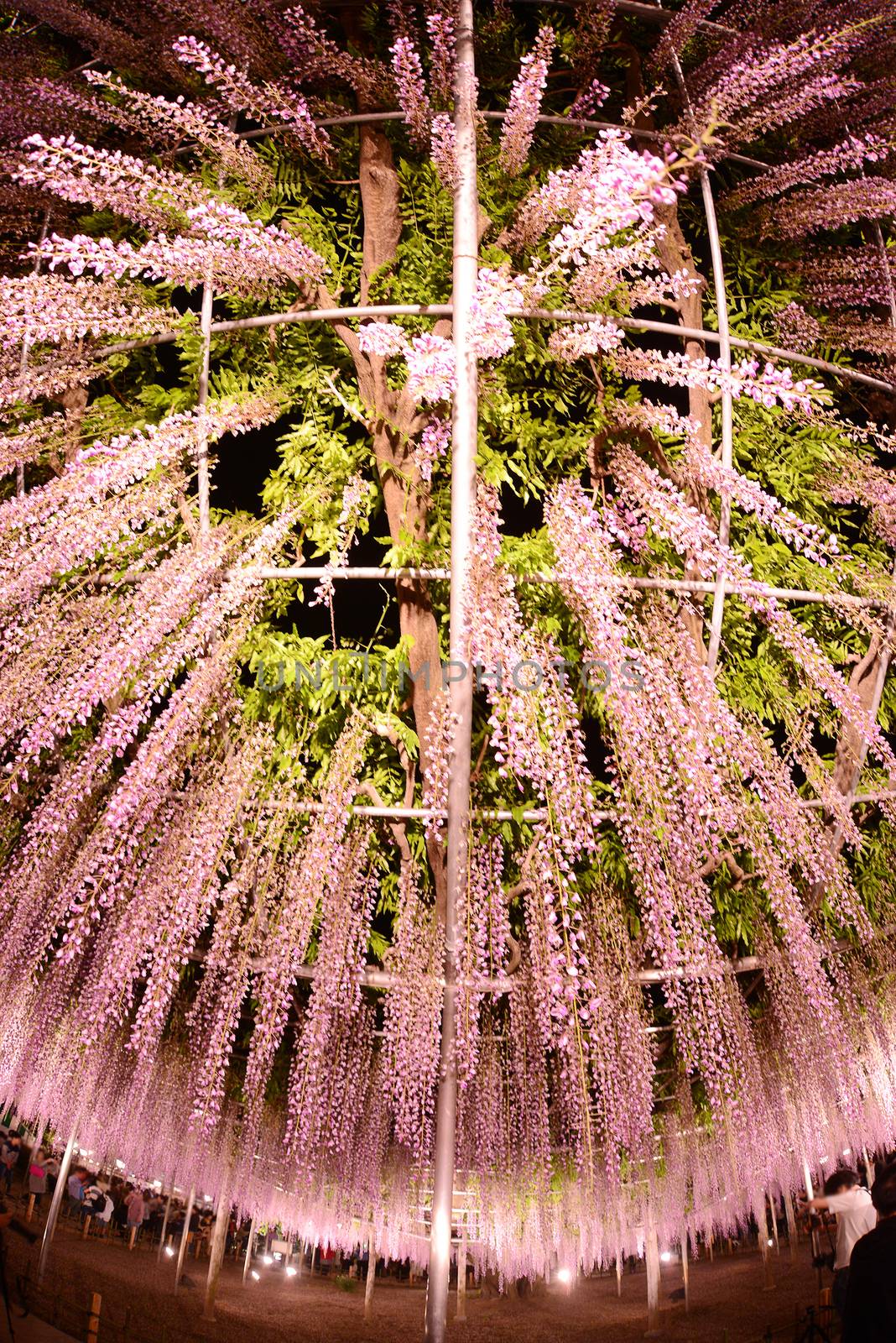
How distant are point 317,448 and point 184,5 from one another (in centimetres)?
160

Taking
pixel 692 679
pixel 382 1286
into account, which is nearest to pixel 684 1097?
pixel 382 1286

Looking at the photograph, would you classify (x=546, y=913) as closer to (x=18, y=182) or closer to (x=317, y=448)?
(x=317, y=448)

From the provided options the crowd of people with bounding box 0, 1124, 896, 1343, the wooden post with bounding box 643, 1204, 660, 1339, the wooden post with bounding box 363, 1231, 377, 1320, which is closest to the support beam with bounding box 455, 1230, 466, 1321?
the wooden post with bounding box 363, 1231, 377, 1320

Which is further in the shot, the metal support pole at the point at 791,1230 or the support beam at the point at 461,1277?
the metal support pole at the point at 791,1230

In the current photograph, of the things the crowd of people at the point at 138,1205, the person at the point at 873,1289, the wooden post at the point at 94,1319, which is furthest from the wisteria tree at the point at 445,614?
the person at the point at 873,1289

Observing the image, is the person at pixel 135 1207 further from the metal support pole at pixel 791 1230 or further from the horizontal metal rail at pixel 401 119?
the horizontal metal rail at pixel 401 119

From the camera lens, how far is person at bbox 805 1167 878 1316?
2527 mm

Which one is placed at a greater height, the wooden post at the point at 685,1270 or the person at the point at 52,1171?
the person at the point at 52,1171

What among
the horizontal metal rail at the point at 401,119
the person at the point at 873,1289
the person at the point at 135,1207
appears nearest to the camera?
the person at the point at 873,1289

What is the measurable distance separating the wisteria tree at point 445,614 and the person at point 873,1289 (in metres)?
0.78

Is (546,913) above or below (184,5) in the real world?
below

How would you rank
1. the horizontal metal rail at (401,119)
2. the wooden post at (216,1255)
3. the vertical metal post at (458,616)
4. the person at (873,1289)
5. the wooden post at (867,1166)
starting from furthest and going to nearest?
the wooden post at (867,1166), the horizontal metal rail at (401,119), the wooden post at (216,1255), the vertical metal post at (458,616), the person at (873,1289)

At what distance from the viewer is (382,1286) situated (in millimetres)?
2424

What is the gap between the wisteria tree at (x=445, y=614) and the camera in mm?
2463
